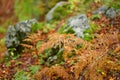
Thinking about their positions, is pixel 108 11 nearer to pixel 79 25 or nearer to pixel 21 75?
pixel 79 25

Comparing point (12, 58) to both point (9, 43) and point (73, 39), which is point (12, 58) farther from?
point (73, 39)

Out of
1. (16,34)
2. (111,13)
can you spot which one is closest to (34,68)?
(16,34)

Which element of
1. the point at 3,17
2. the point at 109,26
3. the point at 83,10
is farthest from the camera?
the point at 3,17

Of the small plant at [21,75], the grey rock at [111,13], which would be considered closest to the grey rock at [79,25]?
the grey rock at [111,13]

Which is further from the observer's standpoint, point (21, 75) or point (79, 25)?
point (79, 25)

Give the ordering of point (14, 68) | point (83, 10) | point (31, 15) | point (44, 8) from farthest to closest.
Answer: point (44, 8)
point (31, 15)
point (83, 10)
point (14, 68)

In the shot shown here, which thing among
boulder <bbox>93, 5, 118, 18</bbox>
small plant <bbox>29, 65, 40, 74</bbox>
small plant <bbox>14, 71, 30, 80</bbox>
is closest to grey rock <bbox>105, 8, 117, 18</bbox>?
boulder <bbox>93, 5, 118, 18</bbox>

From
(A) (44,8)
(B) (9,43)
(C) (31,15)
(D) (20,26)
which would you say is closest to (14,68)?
(B) (9,43)

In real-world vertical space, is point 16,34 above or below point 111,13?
below
